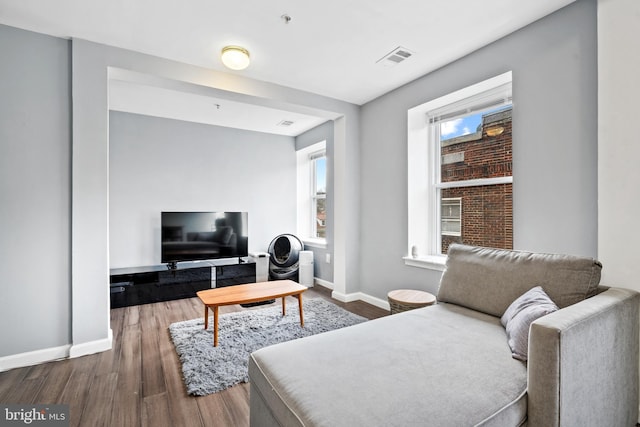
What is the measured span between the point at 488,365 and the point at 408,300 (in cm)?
125

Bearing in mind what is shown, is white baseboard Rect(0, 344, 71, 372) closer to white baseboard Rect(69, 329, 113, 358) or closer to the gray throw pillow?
white baseboard Rect(69, 329, 113, 358)

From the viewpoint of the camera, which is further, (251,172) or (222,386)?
(251,172)

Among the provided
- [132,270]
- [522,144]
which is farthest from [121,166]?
[522,144]

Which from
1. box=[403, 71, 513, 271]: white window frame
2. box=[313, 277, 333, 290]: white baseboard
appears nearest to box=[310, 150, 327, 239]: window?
box=[313, 277, 333, 290]: white baseboard

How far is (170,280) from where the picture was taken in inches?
154

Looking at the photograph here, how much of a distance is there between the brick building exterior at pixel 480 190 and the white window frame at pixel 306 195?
2.58 metres

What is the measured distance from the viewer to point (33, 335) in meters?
2.30

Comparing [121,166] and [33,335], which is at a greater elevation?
[121,166]

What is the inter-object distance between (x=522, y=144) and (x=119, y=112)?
15.3 feet

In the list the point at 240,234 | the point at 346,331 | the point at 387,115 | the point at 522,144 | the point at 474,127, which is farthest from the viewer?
the point at 240,234

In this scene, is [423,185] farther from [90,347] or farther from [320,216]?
[90,347]

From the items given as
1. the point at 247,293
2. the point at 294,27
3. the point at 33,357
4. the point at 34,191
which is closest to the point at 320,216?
the point at 247,293

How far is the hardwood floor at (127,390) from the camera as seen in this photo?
1684 millimetres

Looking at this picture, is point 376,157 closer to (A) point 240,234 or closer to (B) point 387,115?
(B) point 387,115
